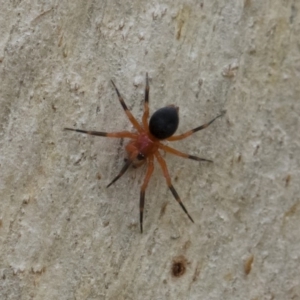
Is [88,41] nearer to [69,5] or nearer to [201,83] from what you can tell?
[69,5]

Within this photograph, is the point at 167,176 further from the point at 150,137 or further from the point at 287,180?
the point at 287,180

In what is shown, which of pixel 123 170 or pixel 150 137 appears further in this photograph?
pixel 150 137

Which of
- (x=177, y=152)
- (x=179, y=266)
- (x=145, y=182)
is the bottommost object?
(x=179, y=266)

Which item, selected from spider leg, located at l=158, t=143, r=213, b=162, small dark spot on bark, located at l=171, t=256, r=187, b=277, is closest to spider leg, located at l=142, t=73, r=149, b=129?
spider leg, located at l=158, t=143, r=213, b=162

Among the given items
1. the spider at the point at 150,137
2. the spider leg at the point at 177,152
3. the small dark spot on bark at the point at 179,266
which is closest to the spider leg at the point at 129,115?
the spider at the point at 150,137

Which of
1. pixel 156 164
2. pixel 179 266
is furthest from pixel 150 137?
pixel 179 266

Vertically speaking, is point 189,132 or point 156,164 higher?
point 189,132

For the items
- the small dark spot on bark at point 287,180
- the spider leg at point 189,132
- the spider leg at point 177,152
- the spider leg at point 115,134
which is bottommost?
the small dark spot on bark at point 287,180

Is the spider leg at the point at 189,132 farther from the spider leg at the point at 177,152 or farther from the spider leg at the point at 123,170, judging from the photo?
the spider leg at the point at 123,170
